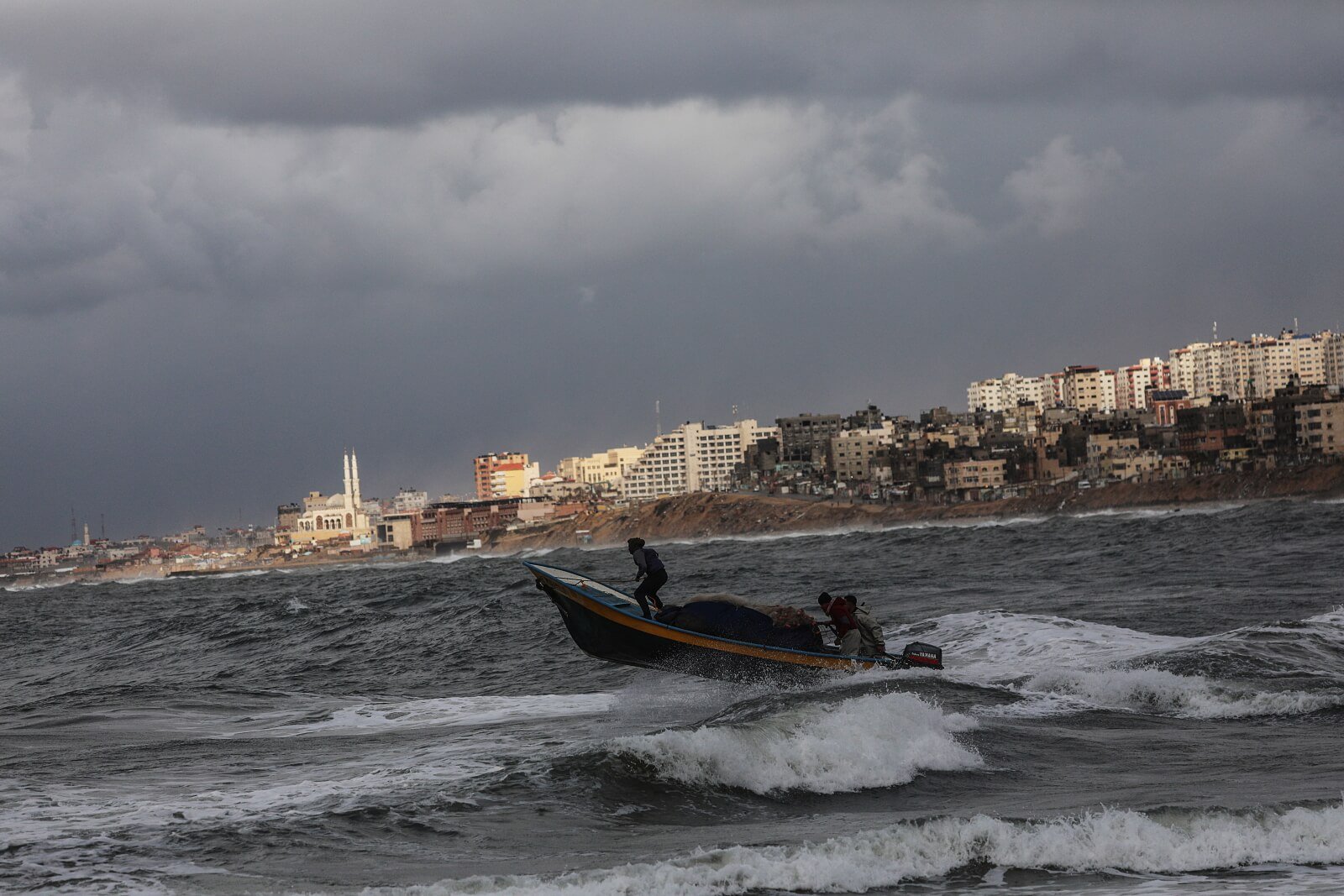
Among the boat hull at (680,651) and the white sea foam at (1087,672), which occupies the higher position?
the boat hull at (680,651)

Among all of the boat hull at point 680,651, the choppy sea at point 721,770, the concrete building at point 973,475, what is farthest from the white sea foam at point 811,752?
the concrete building at point 973,475

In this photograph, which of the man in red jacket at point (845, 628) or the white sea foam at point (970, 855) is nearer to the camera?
the white sea foam at point (970, 855)

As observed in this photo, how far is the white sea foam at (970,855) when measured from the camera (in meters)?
9.55

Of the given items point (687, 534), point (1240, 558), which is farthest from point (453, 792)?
point (687, 534)

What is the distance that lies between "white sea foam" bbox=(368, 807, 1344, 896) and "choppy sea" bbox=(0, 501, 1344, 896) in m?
0.02

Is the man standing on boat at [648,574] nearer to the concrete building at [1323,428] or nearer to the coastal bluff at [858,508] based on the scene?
the coastal bluff at [858,508]

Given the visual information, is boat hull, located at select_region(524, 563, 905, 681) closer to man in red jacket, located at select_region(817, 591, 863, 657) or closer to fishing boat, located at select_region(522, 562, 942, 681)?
fishing boat, located at select_region(522, 562, 942, 681)

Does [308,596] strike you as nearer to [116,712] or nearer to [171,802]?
[116,712]

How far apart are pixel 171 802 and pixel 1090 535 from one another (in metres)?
66.1

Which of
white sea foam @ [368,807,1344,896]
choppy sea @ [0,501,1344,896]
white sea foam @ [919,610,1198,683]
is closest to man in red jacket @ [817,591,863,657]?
choppy sea @ [0,501,1344,896]

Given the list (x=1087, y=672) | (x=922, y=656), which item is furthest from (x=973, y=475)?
(x=922, y=656)

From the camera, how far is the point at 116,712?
20.8m

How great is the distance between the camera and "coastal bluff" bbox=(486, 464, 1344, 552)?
134375 mm

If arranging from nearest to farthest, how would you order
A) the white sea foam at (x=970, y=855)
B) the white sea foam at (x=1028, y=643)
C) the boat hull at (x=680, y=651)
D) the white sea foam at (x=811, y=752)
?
1. the white sea foam at (x=970, y=855)
2. the white sea foam at (x=811, y=752)
3. the boat hull at (x=680, y=651)
4. the white sea foam at (x=1028, y=643)
